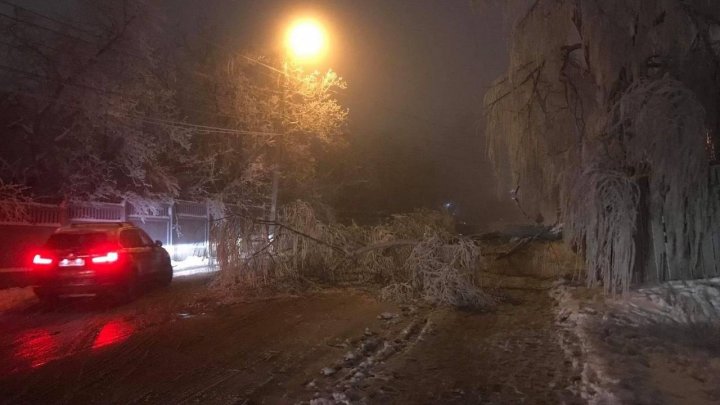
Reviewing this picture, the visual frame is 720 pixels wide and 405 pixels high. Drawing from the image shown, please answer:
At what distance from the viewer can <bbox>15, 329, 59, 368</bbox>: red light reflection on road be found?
7.49 m

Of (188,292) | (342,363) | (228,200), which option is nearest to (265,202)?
(228,200)

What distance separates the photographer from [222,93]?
23.5 m

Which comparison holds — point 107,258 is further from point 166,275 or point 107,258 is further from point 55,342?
point 55,342

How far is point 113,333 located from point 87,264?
9.55ft

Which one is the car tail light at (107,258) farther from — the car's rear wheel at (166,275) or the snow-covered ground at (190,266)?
the snow-covered ground at (190,266)

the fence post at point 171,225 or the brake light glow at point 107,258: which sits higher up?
the fence post at point 171,225

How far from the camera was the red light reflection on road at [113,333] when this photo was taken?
8.36 metres

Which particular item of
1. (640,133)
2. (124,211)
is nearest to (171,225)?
(124,211)

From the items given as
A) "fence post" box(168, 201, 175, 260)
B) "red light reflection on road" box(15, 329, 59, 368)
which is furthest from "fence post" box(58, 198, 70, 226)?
"red light reflection on road" box(15, 329, 59, 368)

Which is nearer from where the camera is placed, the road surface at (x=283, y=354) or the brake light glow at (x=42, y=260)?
the road surface at (x=283, y=354)

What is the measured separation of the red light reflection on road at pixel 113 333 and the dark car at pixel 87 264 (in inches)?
68.0

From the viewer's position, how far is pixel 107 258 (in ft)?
38.0

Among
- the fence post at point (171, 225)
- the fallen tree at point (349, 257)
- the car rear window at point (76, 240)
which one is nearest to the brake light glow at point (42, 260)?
the car rear window at point (76, 240)

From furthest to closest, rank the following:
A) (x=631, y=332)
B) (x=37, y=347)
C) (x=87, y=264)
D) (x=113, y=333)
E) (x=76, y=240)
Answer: (x=76, y=240) → (x=87, y=264) → (x=113, y=333) → (x=37, y=347) → (x=631, y=332)
